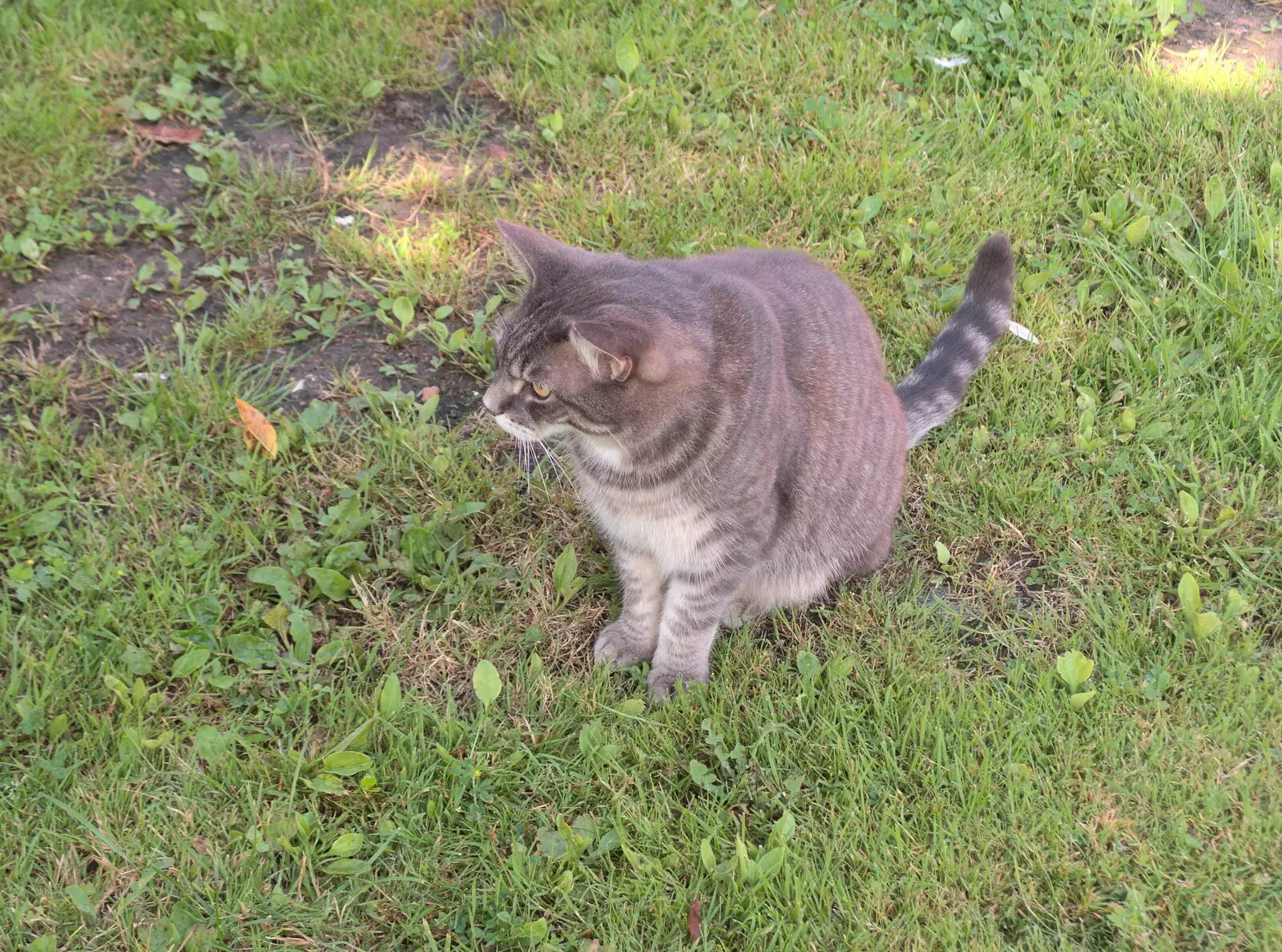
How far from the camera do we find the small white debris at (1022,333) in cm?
347

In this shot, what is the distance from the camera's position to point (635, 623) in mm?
2865

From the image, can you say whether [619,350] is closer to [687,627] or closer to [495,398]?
[495,398]

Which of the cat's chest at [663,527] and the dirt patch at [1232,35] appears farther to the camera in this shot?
the dirt patch at [1232,35]

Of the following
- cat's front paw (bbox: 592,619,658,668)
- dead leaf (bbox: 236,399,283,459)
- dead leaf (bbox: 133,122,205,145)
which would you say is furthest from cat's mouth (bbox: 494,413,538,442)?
dead leaf (bbox: 133,122,205,145)

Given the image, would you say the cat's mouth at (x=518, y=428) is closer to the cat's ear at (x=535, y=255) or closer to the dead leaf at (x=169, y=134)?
the cat's ear at (x=535, y=255)

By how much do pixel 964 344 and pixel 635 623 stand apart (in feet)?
4.45

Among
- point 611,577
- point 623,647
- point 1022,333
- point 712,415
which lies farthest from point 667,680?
point 1022,333

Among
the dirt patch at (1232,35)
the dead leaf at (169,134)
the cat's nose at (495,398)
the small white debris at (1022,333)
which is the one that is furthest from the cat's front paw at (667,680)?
the dirt patch at (1232,35)

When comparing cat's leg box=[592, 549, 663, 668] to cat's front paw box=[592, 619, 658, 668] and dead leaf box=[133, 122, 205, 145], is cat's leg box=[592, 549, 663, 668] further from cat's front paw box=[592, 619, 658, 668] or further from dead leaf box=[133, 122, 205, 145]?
dead leaf box=[133, 122, 205, 145]

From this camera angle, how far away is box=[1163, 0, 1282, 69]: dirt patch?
4312mm

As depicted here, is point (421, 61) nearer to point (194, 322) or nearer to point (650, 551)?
point (194, 322)

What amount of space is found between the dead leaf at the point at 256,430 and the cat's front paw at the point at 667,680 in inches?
53.8

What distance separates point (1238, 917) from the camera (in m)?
2.27

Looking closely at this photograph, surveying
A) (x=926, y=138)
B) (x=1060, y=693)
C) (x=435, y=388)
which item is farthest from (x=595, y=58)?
(x=1060, y=693)
